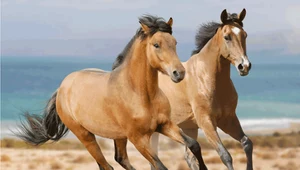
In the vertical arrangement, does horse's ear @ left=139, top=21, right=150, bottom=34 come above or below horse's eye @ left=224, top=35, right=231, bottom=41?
above

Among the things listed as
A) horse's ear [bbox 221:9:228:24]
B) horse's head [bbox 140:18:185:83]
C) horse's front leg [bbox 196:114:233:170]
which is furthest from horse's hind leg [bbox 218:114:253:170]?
horse's head [bbox 140:18:185:83]

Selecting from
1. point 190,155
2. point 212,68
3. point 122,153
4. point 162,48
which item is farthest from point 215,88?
point 162,48

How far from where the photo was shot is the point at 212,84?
882cm

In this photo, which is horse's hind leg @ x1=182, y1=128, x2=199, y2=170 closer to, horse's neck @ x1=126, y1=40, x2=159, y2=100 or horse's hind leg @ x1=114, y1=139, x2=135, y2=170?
horse's hind leg @ x1=114, y1=139, x2=135, y2=170

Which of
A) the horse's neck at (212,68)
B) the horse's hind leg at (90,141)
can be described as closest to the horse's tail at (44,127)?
the horse's hind leg at (90,141)

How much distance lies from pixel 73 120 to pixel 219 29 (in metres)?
2.05

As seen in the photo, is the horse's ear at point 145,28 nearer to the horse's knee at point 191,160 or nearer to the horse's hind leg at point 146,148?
the horse's hind leg at point 146,148

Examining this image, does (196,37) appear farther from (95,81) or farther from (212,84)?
(95,81)

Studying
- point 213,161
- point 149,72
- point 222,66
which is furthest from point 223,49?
point 213,161

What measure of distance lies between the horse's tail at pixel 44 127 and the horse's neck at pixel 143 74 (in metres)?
1.92

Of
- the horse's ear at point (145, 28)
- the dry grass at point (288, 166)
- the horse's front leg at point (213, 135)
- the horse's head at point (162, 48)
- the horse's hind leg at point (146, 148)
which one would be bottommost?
the dry grass at point (288, 166)

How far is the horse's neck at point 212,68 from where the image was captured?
8828 mm

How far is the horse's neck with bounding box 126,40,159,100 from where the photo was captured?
733cm

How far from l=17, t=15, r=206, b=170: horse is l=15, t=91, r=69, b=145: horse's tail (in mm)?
741
